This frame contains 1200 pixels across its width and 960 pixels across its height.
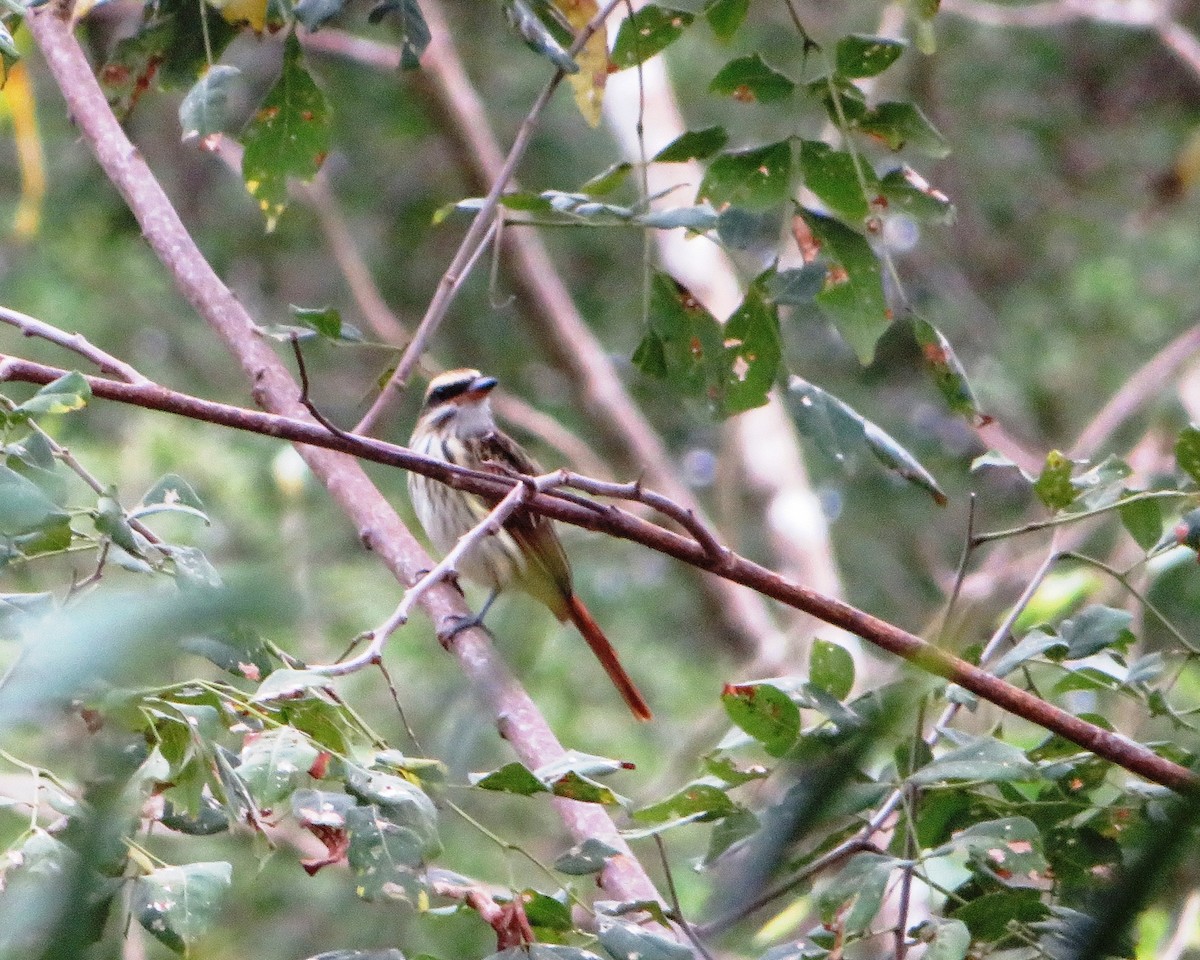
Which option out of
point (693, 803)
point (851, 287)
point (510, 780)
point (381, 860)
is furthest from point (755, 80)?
point (381, 860)

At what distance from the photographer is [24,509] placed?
104cm

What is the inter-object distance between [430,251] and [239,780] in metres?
7.13

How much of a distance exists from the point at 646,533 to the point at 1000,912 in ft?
1.72

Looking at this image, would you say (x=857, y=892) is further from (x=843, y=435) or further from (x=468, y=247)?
(x=468, y=247)

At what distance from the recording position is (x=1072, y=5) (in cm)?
626

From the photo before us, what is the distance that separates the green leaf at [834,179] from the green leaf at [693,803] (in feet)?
2.71

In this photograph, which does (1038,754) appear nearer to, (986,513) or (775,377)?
(775,377)

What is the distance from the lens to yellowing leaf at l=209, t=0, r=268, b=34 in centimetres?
206

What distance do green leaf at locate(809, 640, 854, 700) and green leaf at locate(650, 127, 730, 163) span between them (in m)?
0.72

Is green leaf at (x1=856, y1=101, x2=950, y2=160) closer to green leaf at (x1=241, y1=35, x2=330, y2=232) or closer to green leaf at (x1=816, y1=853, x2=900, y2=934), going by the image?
green leaf at (x1=241, y1=35, x2=330, y2=232)

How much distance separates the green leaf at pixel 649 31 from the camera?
2.18m

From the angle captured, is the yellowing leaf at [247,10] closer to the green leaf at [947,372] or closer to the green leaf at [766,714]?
the green leaf at [947,372]

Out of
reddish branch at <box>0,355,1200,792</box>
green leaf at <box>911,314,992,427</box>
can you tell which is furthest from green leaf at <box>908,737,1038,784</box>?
green leaf at <box>911,314,992,427</box>

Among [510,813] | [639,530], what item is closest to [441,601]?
[639,530]
